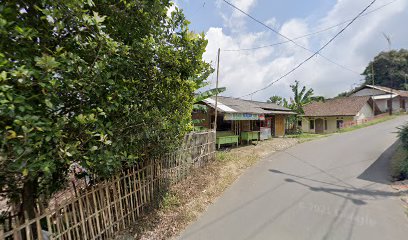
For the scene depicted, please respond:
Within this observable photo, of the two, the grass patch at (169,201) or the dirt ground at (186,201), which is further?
the grass patch at (169,201)

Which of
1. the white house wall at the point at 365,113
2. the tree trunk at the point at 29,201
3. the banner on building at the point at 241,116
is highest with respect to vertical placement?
the white house wall at the point at 365,113

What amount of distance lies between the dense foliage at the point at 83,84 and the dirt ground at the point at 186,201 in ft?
6.46

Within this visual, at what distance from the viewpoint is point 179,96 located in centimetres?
424

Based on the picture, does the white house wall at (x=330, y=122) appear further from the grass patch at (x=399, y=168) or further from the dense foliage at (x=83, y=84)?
the dense foliage at (x=83, y=84)

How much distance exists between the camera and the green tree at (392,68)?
4109 cm

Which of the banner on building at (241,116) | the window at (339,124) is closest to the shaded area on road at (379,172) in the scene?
the banner on building at (241,116)

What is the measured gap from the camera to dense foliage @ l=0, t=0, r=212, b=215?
6.66 feet

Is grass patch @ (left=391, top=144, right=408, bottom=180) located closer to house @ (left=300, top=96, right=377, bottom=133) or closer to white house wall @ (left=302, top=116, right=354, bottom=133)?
house @ (left=300, top=96, right=377, bottom=133)

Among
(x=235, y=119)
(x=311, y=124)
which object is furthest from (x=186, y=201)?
(x=311, y=124)

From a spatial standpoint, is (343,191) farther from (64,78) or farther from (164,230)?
(64,78)

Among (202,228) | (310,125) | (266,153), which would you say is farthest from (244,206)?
(310,125)

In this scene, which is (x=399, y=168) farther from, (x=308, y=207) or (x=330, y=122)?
(x=330, y=122)

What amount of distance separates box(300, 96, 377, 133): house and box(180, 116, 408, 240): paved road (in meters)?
21.7

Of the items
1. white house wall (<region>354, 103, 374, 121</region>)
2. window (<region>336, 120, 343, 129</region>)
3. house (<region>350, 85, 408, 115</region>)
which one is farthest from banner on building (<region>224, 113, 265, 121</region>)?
house (<region>350, 85, 408, 115</region>)
